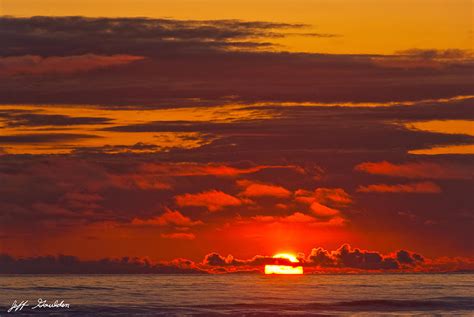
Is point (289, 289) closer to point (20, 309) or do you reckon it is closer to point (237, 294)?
point (237, 294)

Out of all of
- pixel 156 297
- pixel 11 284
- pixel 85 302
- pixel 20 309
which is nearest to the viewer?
pixel 20 309

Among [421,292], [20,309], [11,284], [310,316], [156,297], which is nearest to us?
[310,316]

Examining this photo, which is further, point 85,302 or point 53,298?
point 53,298

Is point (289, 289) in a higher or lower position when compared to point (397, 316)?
higher

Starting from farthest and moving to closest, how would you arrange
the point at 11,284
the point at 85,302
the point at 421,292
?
the point at 11,284 → the point at 421,292 → the point at 85,302

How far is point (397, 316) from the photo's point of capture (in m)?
76.4

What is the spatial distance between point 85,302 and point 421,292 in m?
37.4

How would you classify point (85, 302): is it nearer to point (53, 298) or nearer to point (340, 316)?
point (53, 298)

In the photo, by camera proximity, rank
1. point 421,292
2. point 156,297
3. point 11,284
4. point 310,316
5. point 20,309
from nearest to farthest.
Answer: point 310,316, point 20,309, point 156,297, point 421,292, point 11,284

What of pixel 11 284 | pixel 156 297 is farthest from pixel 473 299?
pixel 11 284

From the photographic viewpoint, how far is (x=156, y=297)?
99188 millimetres

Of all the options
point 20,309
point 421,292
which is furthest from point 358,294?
point 20,309

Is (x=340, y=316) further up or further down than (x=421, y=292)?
further down

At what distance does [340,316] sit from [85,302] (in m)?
24.9
